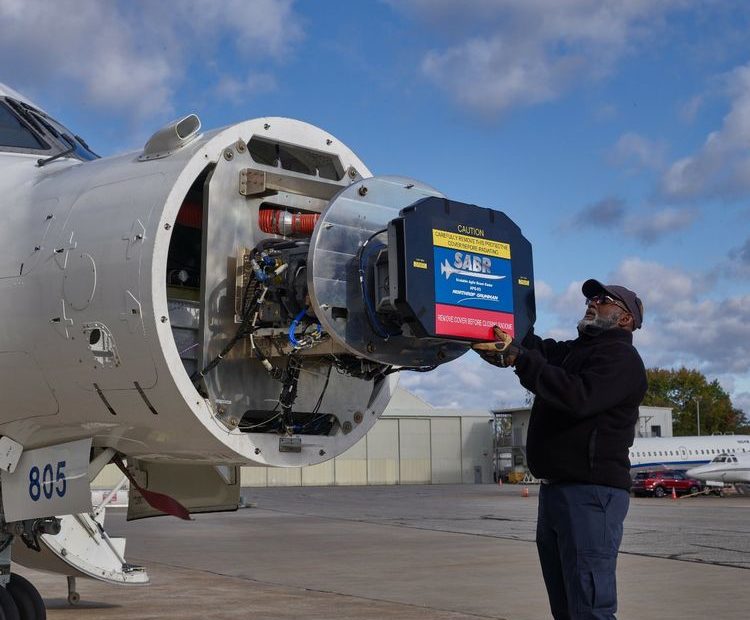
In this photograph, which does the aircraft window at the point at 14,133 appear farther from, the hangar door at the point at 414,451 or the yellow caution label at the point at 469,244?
the hangar door at the point at 414,451

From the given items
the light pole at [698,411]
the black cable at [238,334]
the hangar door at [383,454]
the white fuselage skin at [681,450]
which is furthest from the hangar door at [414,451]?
the black cable at [238,334]

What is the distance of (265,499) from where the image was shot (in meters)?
41.6

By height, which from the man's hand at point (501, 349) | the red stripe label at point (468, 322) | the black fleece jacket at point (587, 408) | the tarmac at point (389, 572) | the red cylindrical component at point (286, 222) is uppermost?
the red cylindrical component at point (286, 222)

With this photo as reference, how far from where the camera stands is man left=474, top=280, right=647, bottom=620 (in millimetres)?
4965

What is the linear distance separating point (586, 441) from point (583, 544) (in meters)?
0.49

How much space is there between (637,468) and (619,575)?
129ft

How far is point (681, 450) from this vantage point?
5391 centimetres

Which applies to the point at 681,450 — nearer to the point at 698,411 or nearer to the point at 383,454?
the point at 383,454

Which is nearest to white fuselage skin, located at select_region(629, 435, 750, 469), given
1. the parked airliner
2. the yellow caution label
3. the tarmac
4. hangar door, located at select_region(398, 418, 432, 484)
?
the parked airliner

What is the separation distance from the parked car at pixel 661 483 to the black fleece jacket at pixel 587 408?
42.9 m

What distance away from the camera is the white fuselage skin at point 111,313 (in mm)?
5000

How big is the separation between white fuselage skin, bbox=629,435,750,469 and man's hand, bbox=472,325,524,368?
4897 cm

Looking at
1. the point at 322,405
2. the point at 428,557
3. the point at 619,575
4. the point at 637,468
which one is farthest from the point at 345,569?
the point at 637,468

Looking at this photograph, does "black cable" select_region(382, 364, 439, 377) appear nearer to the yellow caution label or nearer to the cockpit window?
the yellow caution label
